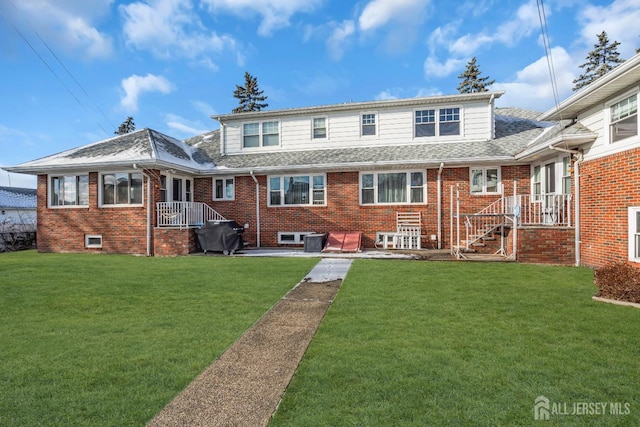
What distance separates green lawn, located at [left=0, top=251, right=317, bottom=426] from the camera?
109 inches

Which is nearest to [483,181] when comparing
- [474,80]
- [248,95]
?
[474,80]

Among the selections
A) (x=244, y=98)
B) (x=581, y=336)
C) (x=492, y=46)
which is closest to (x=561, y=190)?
(x=492, y=46)

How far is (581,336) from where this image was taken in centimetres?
411

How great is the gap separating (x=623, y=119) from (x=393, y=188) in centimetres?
717

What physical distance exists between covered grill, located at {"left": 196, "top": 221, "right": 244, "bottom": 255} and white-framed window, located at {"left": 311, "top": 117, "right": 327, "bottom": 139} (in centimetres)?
589

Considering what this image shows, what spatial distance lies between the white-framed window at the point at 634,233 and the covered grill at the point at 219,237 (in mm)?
11675

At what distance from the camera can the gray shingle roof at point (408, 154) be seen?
12.5 meters

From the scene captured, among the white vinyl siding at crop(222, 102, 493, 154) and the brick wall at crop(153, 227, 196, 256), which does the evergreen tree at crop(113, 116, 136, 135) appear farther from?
the brick wall at crop(153, 227, 196, 256)

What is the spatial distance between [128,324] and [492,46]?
1125cm

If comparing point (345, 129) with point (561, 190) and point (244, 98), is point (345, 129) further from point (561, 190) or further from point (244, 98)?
point (244, 98)

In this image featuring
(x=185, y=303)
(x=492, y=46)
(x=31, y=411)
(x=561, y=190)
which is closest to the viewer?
(x=31, y=411)

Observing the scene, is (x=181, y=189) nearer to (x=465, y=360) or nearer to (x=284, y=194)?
(x=284, y=194)

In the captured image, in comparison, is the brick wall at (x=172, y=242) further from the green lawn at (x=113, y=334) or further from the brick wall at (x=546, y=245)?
the brick wall at (x=546, y=245)

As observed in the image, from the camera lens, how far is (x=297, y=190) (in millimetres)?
14359
